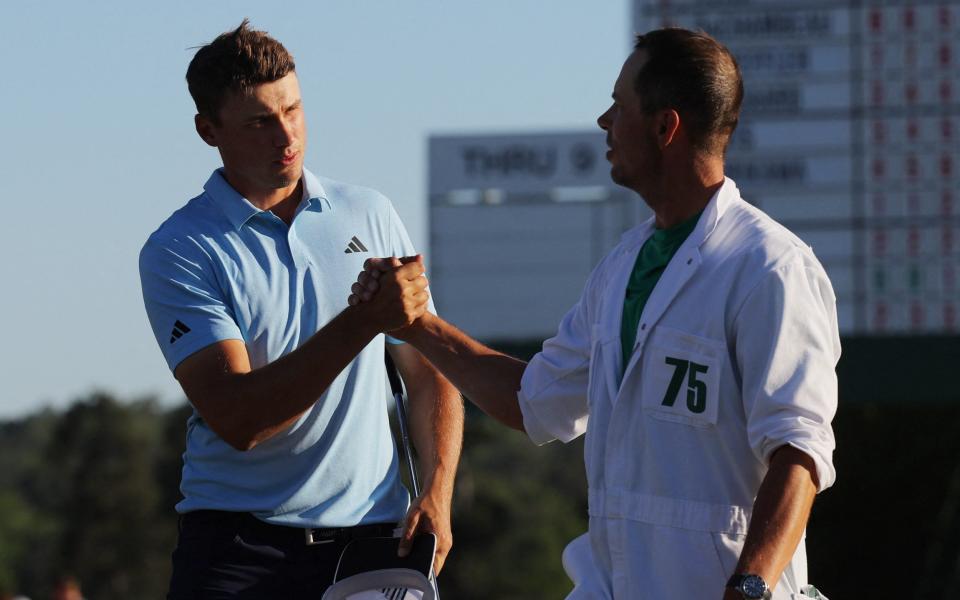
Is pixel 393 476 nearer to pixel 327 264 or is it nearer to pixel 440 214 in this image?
pixel 327 264

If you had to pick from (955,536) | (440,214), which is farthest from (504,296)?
(955,536)

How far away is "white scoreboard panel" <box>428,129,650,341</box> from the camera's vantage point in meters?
20.1

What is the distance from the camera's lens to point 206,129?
5.04 metres

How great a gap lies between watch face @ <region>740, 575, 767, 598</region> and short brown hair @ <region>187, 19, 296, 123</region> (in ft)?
6.53

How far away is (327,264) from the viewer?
4.90 m

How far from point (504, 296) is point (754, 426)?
1630 centimetres

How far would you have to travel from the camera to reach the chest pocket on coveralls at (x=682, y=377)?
3914 mm

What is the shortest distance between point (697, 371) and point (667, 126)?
23.8 inches

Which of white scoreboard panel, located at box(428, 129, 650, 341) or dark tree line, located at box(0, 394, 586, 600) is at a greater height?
white scoreboard panel, located at box(428, 129, 650, 341)

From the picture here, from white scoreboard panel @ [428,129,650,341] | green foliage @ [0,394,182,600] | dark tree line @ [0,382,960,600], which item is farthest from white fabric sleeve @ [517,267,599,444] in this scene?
green foliage @ [0,394,182,600]

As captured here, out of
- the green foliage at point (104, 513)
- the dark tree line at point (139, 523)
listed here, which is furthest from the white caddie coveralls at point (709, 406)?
the green foliage at point (104, 513)

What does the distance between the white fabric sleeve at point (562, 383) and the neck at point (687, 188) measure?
1.22 ft

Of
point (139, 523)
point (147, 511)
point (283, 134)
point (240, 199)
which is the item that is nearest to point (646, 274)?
point (283, 134)

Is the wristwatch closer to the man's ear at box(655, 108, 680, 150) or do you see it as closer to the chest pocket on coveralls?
the chest pocket on coveralls
